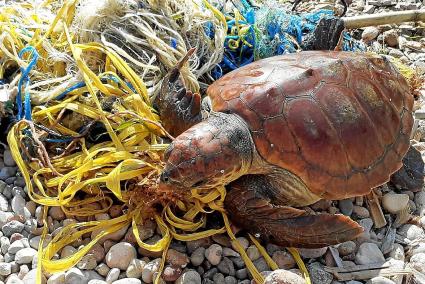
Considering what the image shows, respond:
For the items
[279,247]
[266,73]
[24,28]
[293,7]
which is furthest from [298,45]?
[24,28]

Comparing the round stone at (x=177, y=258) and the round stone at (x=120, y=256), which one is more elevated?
the round stone at (x=120, y=256)

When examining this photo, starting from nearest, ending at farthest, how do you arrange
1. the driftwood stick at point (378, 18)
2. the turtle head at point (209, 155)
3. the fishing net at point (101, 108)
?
the turtle head at point (209, 155) → the fishing net at point (101, 108) → the driftwood stick at point (378, 18)

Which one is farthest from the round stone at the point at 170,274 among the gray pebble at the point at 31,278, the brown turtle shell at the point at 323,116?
the brown turtle shell at the point at 323,116

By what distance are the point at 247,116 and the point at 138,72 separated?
745 millimetres

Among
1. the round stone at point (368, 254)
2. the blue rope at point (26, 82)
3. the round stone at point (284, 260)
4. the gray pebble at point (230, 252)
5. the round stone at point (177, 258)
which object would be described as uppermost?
the blue rope at point (26, 82)

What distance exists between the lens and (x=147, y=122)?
2.55 metres

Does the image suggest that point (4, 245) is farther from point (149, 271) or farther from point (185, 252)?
point (185, 252)

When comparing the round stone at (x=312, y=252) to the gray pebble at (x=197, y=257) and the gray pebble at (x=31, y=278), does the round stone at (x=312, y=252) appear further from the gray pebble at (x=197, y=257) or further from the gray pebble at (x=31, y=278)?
the gray pebble at (x=31, y=278)

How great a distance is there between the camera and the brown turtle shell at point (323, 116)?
237cm

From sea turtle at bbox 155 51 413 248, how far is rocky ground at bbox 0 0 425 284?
0.13 meters

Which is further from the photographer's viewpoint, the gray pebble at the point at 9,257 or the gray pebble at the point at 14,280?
the gray pebble at the point at 9,257

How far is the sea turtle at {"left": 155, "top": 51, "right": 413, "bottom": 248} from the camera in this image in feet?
7.49

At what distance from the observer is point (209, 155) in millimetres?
2223

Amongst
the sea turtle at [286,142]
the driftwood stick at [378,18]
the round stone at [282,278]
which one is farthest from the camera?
the driftwood stick at [378,18]
